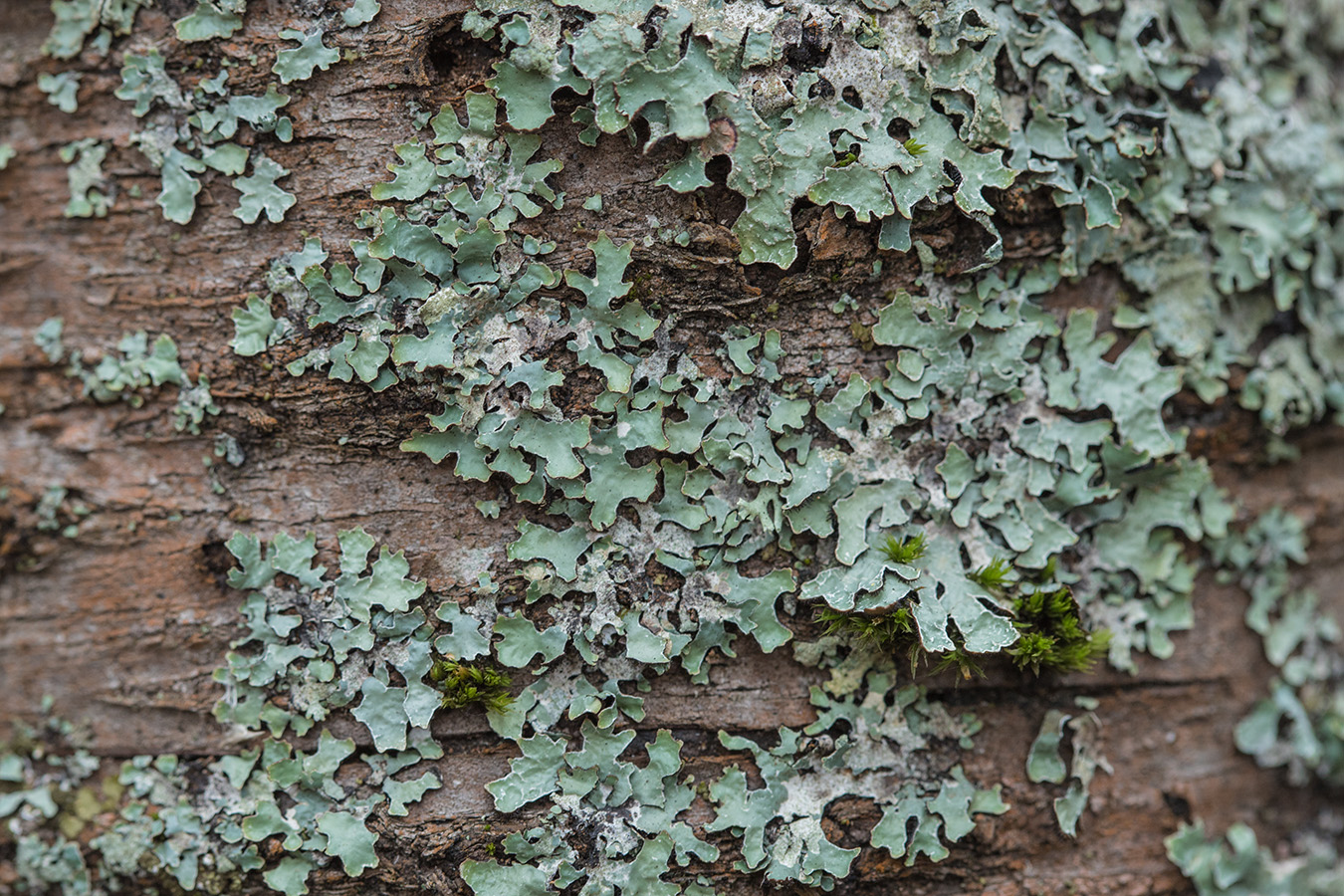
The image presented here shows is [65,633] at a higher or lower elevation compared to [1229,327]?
lower

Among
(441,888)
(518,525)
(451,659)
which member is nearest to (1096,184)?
(518,525)

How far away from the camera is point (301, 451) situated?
1879mm

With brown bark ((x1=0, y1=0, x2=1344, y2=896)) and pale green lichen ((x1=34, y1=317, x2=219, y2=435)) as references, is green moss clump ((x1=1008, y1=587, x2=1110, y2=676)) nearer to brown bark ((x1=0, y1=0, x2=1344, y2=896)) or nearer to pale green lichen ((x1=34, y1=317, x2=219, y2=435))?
brown bark ((x1=0, y1=0, x2=1344, y2=896))

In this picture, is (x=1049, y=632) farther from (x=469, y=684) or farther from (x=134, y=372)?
(x=134, y=372)

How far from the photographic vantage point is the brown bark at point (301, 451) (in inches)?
71.1

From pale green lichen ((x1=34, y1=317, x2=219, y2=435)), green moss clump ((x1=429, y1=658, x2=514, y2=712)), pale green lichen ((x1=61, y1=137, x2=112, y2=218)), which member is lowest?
green moss clump ((x1=429, y1=658, x2=514, y2=712))

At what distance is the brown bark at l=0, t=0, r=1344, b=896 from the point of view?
1.81 meters

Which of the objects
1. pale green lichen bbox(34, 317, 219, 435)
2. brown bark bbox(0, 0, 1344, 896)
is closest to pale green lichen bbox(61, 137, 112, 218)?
brown bark bbox(0, 0, 1344, 896)

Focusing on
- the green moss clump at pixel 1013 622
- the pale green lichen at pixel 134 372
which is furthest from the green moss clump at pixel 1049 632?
the pale green lichen at pixel 134 372

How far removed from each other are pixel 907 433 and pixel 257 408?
4.61 ft

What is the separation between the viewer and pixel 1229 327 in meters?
2.23

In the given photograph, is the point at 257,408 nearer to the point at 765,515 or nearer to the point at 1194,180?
the point at 765,515

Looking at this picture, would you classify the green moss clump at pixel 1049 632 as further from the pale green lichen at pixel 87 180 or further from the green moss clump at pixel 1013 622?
the pale green lichen at pixel 87 180

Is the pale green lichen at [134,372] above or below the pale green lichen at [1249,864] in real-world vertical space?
above
